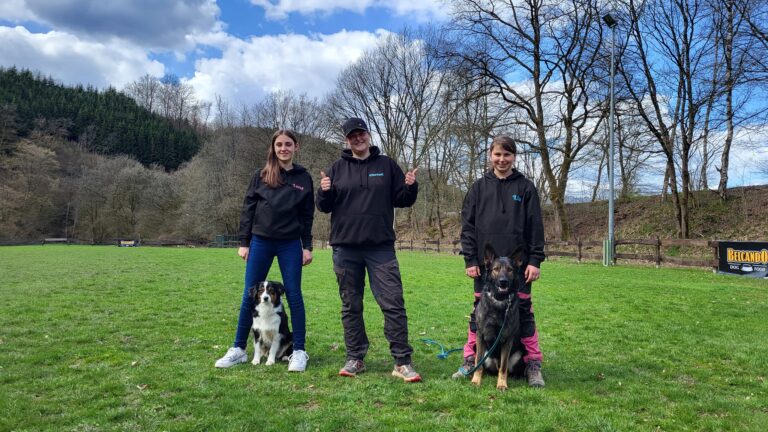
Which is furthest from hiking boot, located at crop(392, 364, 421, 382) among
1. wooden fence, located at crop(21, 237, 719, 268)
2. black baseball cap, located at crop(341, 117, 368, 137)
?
wooden fence, located at crop(21, 237, 719, 268)

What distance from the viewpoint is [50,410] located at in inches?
150

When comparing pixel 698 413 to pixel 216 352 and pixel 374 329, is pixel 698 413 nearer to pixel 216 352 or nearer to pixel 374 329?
pixel 374 329

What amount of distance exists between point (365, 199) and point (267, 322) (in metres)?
1.75

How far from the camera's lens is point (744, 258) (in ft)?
51.5

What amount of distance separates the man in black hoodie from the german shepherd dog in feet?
2.43

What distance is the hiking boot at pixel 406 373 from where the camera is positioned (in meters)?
4.59

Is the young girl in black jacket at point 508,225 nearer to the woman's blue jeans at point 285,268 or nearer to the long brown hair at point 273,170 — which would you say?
the woman's blue jeans at point 285,268

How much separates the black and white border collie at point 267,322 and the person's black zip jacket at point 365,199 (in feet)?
3.20

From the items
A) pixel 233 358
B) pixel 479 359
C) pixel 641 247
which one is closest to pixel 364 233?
pixel 479 359

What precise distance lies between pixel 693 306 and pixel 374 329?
6.69 m

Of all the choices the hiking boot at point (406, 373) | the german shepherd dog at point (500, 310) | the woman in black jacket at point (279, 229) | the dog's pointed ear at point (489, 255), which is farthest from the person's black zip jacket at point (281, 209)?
the german shepherd dog at point (500, 310)

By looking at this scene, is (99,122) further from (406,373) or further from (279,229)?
(406,373)

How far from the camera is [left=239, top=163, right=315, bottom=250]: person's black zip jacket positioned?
5066mm

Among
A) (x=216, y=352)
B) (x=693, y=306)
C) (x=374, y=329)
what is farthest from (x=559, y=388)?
(x=693, y=306)
